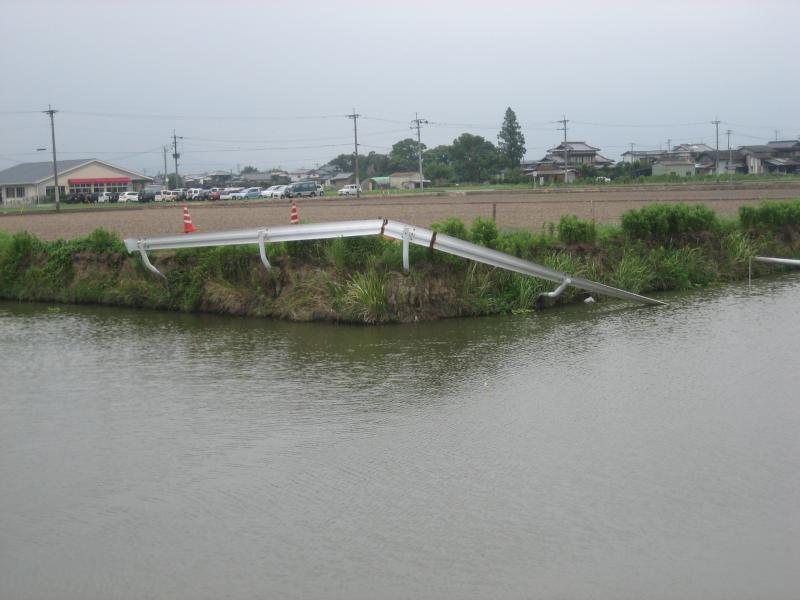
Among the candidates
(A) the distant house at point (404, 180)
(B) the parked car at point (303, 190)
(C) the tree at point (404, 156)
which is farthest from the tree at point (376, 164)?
(B) the parked car at point (303, 190)

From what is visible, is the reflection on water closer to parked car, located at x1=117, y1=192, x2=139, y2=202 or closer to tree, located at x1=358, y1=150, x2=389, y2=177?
parked car, located at x1=117, y1=192, x2=139, y2=202

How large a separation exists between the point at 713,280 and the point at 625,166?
71997mm

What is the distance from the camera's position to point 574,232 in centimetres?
1936

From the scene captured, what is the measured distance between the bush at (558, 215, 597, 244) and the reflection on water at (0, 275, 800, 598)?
4586mm

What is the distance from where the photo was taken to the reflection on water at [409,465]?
6.51 meters

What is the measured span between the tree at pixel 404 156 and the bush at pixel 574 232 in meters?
103

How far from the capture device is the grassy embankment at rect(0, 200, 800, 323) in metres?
16.8

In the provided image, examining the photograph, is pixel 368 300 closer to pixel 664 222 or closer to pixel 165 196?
pixel 664 222

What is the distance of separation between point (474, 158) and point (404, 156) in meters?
30.1

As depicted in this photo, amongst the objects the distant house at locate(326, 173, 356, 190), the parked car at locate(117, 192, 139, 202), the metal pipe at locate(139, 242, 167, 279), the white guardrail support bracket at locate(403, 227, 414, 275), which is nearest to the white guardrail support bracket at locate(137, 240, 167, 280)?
the metal pipe at locate(139, 242, 167, 279)

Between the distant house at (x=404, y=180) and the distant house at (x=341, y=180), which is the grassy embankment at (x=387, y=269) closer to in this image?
the distant house at (x=404, y=180)

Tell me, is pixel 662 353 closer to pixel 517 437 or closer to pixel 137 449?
pixel 517 437

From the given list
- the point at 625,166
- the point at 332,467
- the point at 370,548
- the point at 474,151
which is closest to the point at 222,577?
the point at 370,548

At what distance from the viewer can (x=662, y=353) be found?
43.4 ft
